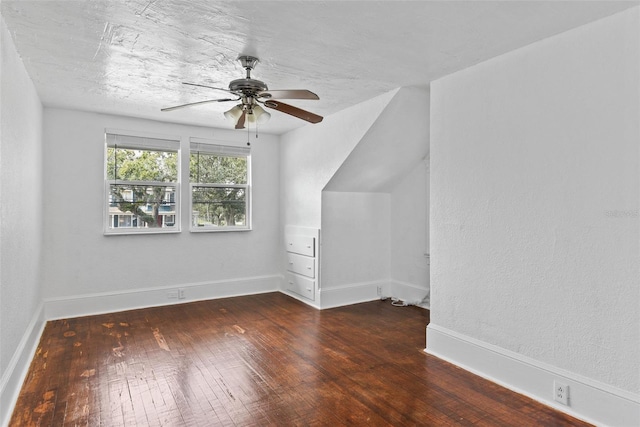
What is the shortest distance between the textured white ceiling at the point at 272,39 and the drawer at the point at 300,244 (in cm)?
203

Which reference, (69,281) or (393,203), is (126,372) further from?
(393,203)

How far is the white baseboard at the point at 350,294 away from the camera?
4.76 meters

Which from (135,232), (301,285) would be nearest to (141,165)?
(135,232)

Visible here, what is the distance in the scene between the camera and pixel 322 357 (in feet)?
10.6

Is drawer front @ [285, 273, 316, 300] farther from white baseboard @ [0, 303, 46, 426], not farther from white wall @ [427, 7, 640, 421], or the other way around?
white baseboard @ [0, 303, 46, 426]

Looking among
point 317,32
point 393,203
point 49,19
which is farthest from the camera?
point 393,203

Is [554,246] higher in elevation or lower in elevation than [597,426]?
higher

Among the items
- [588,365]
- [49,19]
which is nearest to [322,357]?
[588,365]

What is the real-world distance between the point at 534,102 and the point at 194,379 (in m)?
3.13

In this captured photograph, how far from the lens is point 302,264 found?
16.7ft

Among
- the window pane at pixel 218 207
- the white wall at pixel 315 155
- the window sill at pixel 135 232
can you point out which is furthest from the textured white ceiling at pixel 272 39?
the window pane at pixel 218 207

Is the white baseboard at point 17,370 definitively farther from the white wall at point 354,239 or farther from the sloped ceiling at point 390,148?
the sloped ceiling at point 390,148

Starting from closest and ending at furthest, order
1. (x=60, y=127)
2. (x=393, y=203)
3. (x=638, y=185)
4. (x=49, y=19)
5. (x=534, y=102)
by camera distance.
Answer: (x=638, y=185) < (x=49, y=19) < (x=534, y=102) < (x=60, y=127) < (x=393, y=203)

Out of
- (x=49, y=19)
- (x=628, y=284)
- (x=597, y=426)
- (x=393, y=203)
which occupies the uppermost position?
(x=49, y=19)
